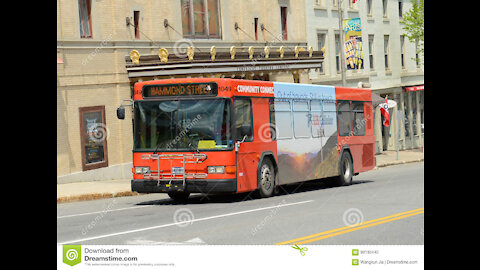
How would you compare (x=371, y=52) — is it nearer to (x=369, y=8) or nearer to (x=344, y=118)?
(x=369, y=8)

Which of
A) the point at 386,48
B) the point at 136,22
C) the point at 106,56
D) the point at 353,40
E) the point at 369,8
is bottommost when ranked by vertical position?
the point at 106,56

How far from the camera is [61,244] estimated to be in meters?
12.3

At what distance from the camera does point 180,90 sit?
1939 cm

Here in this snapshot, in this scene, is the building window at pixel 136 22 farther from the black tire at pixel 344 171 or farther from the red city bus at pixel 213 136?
the red city bus at pixel 213 136

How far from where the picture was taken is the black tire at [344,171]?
24.8m

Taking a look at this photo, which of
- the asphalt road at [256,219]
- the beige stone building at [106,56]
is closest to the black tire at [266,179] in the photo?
the asphalt road at [256,219]

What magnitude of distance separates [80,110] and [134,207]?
11.3m

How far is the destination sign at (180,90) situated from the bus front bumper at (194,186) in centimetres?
202

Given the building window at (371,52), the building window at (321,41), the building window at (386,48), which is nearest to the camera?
the building window at (321,41)

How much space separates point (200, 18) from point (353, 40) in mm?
6869

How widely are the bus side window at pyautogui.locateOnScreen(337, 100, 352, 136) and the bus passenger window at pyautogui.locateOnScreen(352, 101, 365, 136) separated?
0.38 m

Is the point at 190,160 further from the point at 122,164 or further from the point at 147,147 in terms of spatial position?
the point at 122,164

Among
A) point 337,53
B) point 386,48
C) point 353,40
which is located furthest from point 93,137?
point 386,48

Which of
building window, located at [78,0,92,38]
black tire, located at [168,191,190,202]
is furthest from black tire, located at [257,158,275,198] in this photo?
building window, located at [78,0,92,38]
